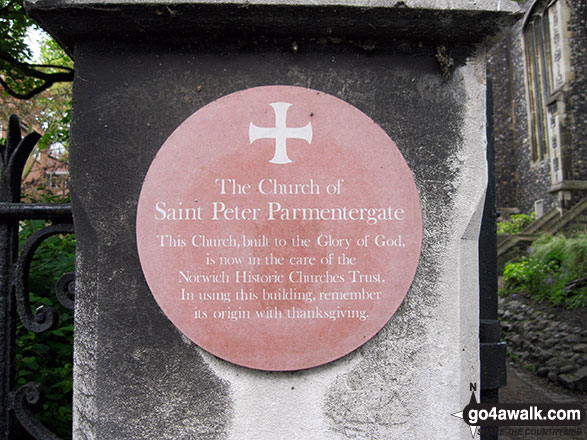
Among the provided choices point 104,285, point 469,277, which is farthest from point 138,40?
point 469,277

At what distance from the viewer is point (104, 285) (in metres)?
1.53

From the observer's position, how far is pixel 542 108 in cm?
1664

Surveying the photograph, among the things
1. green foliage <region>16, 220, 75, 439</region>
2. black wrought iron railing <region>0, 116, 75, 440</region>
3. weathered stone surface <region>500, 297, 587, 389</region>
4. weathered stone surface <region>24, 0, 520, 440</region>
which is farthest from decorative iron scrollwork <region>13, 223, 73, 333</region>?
weathered stone surface <region>500, 297, 587, 389</region>

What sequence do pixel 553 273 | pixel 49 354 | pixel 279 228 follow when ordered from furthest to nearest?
1. pixel 553 273
2. pixel 49 354
3. pixel 279 228

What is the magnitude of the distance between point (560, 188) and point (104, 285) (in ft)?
48.9

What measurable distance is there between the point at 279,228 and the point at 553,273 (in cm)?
711

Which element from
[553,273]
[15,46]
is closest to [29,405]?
[15,46]

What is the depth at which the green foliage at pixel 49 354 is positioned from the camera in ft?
7.23

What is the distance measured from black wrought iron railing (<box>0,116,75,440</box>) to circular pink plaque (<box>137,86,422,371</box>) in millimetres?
400

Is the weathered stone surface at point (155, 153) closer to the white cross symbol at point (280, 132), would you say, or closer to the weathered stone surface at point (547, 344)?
the white cross symbol at point (280, 132)

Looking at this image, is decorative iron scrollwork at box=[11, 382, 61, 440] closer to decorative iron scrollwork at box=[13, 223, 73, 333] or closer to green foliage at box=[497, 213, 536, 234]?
decorative iron scrollwork at box=[13, 223, 73, 333]

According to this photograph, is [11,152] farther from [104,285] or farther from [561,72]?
[561,72]

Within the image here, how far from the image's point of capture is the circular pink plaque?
1.52 m

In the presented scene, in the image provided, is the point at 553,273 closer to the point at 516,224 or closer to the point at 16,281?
the point at 16,281
